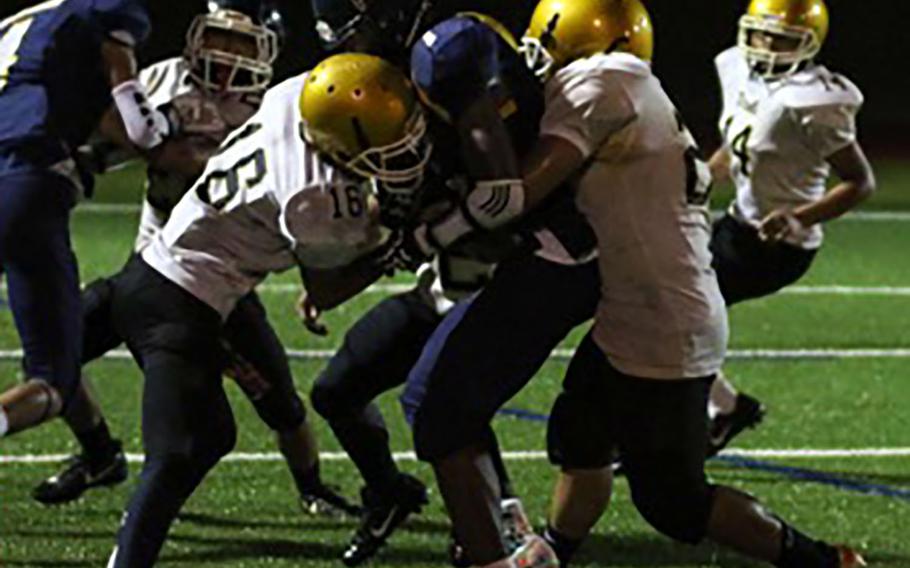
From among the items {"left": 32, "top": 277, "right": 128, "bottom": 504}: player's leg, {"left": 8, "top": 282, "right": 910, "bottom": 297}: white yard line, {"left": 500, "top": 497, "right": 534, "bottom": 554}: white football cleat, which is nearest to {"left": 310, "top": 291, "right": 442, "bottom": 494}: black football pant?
{"left": 500, "top": 497, "right": 534, "bottom": 554}: white football cleat

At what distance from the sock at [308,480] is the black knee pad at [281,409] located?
129mm

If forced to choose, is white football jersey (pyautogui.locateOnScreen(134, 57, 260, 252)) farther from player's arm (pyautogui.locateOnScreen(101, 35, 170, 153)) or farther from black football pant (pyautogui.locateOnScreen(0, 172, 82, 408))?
black football pant (pyautogui.locateOnScreen(0, 172, 82, 408))

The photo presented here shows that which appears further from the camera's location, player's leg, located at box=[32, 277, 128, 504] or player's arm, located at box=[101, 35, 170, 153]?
player's leg, located at box=[32, 277, 128, 504]

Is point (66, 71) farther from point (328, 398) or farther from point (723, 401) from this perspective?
point (723, 401)

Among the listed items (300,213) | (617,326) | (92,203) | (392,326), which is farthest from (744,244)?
(92,203)

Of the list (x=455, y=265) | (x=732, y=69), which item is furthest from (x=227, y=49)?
(x=732, y=69)

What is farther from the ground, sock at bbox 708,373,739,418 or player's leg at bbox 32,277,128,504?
player's leg at bbox 32,277,128,504

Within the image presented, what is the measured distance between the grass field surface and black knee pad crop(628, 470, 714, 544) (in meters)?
0.77

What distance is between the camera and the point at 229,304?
5.20 meters

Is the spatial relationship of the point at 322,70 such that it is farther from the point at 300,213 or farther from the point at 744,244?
the point at 744,244

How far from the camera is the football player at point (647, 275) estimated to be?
16.4ft

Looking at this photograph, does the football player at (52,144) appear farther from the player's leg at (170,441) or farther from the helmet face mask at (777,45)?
the helmet face mask at (777,45)

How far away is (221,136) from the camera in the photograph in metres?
6.32

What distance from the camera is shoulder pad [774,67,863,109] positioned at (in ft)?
23.0
